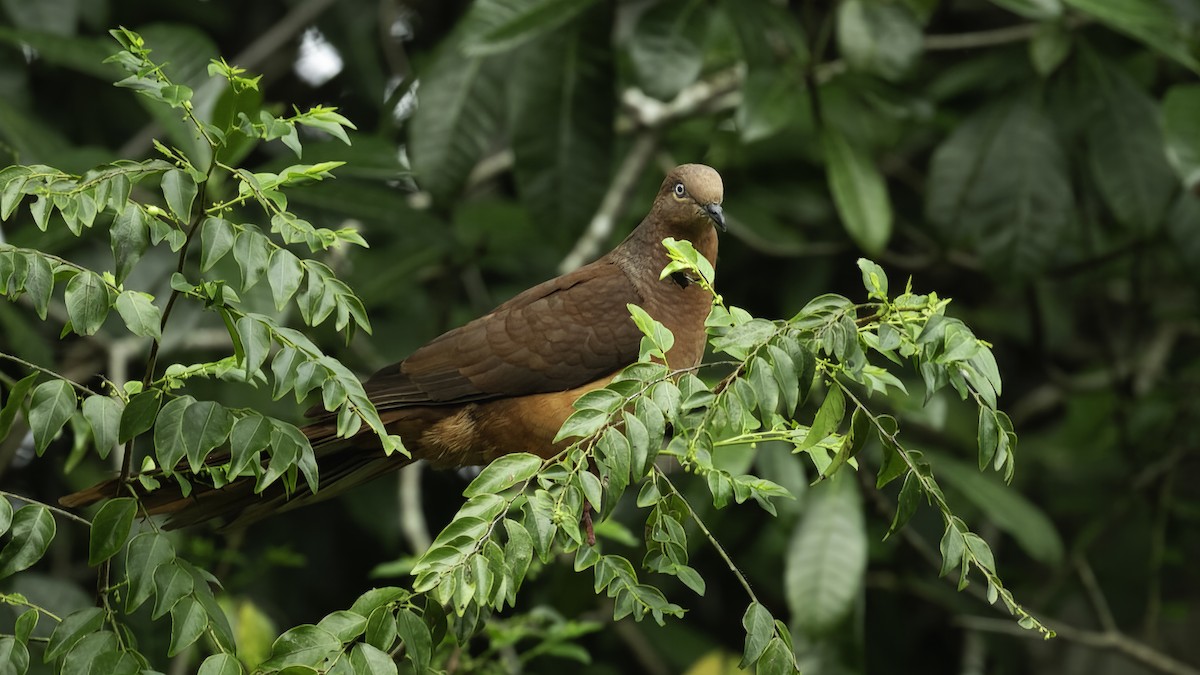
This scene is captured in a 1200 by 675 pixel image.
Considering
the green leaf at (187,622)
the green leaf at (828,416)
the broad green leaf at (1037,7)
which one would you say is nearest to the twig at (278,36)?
the broad green leaf at (1037,7)

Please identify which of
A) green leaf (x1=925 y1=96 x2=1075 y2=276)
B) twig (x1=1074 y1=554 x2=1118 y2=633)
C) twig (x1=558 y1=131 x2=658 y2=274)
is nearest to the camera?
green leaf (x1=925 y1=96 x2=1075 y2=276)

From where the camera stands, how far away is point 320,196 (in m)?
3.85

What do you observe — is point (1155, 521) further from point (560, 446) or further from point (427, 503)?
point (560, 446)

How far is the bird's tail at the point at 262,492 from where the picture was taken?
2.12m

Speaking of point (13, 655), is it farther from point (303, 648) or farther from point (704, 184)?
point (704, 184)

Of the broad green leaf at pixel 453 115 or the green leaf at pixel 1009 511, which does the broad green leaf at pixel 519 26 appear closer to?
the broad green leaf at pixel 453 115

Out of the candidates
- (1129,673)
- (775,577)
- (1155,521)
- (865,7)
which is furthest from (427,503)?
(1129,673)

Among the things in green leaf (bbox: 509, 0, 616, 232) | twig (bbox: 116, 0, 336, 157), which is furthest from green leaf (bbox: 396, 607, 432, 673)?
twig (bbox: 116, 0, 336, 157)

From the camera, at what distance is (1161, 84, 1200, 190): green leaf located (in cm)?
335

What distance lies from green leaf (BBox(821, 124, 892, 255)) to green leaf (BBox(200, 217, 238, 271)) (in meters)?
2.46

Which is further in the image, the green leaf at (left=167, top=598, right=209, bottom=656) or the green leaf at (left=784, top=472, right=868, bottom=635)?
the green leaf at (left=784, top=472, right=868, bottom=635)

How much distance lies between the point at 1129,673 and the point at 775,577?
192 centimetres

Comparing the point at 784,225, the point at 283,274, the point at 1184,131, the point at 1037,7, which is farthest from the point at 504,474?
the point at 784,225

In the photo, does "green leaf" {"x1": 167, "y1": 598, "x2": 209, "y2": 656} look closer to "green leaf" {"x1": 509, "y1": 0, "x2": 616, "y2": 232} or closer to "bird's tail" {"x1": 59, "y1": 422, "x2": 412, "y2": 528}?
"bird's tail" {"x1": 59, "y1": 422, "x2": 412, "y2": 528}
